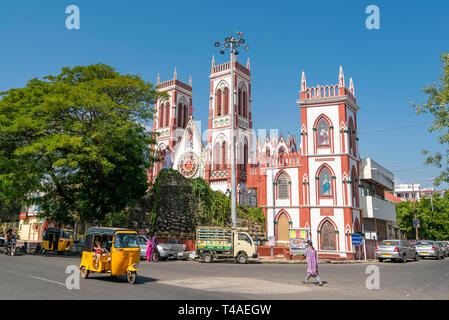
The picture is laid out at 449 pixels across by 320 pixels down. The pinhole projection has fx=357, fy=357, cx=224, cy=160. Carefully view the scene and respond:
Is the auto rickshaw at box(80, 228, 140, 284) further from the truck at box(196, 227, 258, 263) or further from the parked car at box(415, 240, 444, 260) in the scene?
the parked car at box(415, 240, 444, 260)

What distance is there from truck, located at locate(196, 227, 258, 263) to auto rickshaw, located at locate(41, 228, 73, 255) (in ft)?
35.6

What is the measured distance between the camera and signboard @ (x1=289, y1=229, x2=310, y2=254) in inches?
1016

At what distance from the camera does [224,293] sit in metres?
10.1

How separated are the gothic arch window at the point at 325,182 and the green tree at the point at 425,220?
83.8ft

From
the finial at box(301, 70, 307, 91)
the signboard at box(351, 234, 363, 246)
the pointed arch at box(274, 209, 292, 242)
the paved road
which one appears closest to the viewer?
the paved road

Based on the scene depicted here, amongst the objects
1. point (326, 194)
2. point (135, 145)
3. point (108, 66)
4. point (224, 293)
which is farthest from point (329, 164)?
point (224, 293)

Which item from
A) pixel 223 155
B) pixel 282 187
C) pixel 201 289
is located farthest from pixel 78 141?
pixel 223 155

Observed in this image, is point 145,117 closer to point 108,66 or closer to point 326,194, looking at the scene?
point 108,66

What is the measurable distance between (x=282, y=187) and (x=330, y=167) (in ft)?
15.5

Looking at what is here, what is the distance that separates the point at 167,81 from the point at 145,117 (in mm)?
36909

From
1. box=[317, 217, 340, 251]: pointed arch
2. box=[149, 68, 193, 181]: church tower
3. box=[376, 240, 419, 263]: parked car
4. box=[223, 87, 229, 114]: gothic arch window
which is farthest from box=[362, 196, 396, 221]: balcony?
box=[149, 68, 193, 181]: church tower

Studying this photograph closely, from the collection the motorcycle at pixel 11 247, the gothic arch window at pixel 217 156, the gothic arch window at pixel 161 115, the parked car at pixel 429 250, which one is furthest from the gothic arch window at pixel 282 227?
the gothic arch window at pixel 161 115

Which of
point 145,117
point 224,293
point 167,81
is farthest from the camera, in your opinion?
point 167,81
